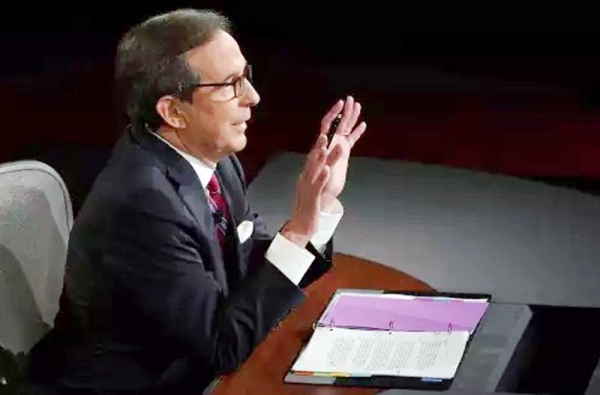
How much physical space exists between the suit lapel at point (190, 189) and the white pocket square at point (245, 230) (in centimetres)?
16

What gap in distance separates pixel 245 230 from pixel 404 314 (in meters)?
0.38

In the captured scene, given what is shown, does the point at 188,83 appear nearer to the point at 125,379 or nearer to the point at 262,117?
the point at 125,379

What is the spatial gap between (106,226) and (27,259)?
8.1 inches

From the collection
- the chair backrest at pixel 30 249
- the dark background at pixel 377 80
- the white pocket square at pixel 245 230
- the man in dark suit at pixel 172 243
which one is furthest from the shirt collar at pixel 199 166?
the dark background at pixel 377 80

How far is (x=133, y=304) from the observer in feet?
6.57

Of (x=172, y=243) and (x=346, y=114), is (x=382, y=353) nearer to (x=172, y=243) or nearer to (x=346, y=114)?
(x=172, y=243)

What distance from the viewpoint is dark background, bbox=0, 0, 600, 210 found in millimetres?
5305

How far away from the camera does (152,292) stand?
6.47ft

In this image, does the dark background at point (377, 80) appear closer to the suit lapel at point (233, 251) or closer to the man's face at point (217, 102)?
the suit lapel at point (233, 251)

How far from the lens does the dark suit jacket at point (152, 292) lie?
1.96 m

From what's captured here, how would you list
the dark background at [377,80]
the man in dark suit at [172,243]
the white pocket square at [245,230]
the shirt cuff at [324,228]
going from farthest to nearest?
the dark background at [377,80]
the white pocket square at [245,230]
the shirt cuff at [324,228]
the man in dark suit at [172,243]

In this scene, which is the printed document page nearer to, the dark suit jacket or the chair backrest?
the dark suit jacket

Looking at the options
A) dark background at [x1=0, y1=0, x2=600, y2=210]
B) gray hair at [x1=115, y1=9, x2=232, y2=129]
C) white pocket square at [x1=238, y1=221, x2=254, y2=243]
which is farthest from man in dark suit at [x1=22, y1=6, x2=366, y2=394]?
dark background at [x1=0, y1=0, x2=600, y2=210]

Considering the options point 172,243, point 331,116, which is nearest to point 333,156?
point 331,116
